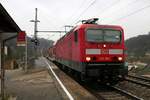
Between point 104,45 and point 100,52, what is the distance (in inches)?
16.4

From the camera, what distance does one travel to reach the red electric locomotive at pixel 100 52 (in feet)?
52.5

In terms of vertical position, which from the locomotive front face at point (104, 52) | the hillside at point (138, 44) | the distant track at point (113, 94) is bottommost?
the distant track at point (113, 94)

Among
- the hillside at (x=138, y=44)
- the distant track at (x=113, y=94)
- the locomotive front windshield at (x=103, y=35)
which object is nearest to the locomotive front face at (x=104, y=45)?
the locomotive front windshield at (x=103, y=35)

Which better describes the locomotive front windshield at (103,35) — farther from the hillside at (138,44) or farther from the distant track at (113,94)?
the hillside at (138,44)

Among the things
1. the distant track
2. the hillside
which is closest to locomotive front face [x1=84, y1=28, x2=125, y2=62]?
the distant track

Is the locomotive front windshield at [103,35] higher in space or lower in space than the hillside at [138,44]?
lower

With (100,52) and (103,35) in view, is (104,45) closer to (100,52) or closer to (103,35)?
(100,52)

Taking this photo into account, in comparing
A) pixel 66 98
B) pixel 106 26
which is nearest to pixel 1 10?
pixel 66 98

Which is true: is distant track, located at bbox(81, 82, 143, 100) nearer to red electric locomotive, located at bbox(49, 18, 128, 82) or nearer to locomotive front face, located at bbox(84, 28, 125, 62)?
red electric locomotive, located at bbox(49, 18, 128, 82)

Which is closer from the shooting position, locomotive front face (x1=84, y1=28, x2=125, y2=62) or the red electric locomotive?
the red electric locomotive

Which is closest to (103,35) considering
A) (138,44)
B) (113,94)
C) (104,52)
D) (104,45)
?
(104,45)

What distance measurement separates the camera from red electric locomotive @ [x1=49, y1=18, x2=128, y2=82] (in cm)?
1599

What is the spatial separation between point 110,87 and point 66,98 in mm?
4394

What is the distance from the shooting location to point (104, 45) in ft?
53.9
